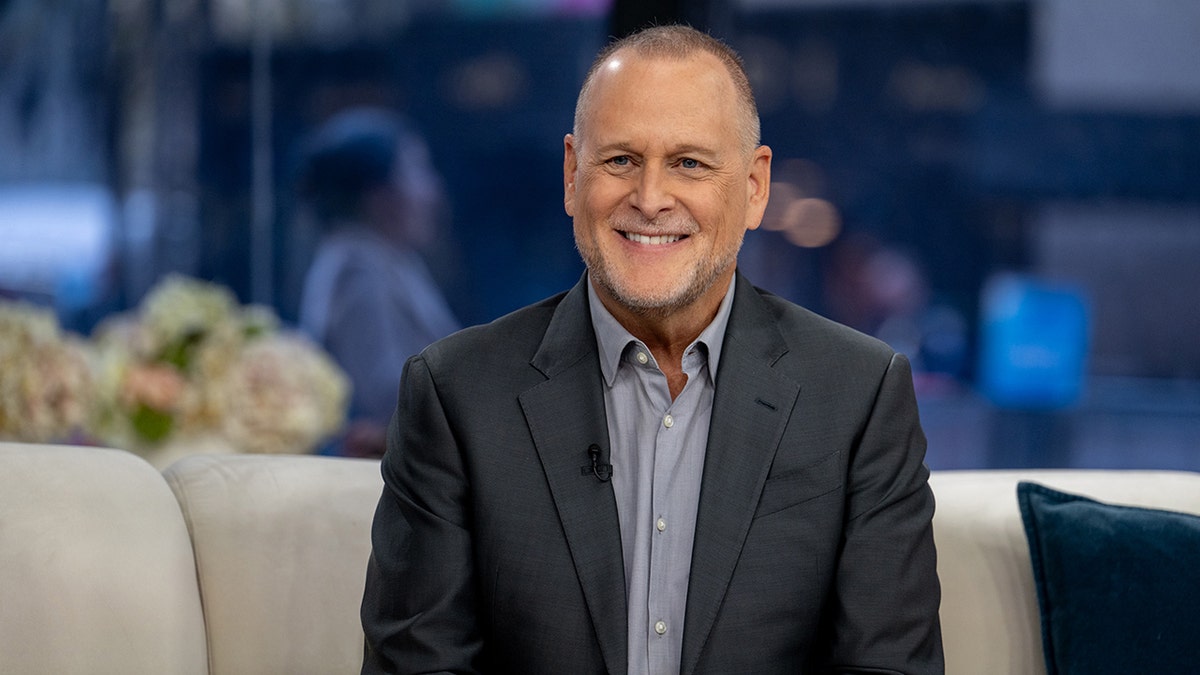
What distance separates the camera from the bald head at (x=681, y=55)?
5.58 ft

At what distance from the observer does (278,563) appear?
202cm

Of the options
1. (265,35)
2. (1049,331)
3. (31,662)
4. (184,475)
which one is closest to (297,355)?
(184,475)

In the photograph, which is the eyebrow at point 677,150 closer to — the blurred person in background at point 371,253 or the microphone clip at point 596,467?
the microphone clip at point 596,467

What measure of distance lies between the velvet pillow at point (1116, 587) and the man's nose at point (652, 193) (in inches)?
33.0

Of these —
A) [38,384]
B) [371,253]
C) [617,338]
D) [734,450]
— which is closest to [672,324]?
[617,338]

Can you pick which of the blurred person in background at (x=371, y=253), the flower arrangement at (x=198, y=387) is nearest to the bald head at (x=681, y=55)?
the flower arrangement at (x=198, y=387)

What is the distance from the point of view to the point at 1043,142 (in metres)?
3.88

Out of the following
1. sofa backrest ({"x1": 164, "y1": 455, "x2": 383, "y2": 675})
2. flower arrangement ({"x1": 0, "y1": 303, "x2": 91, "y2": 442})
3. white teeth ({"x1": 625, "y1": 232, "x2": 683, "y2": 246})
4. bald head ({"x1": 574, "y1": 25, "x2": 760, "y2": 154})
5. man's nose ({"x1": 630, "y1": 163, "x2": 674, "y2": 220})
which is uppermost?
bald head ({"x1": 574, "y1": 25, "x2": 760, "y2": 154})

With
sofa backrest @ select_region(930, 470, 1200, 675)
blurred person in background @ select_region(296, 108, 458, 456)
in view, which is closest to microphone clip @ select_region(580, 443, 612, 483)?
sofa backrest @ select_region(930, 470, 1200, 675)

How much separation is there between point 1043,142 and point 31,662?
3.24m

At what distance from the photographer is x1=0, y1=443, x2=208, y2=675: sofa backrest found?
1.84 m

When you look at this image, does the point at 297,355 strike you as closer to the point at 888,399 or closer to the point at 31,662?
the point at 31,662

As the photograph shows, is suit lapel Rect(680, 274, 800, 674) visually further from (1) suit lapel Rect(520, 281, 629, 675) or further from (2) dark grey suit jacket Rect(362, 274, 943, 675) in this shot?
(1) suit lapel Rect(520, 281, 629, 675)

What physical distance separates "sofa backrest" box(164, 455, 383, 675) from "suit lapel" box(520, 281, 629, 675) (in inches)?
19.8
